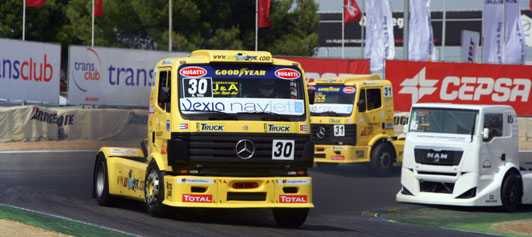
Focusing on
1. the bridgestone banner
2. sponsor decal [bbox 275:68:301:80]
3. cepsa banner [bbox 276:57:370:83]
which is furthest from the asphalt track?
cepsa banner [bbox 276:57:370:83]

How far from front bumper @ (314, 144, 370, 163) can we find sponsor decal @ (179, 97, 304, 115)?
10787mm

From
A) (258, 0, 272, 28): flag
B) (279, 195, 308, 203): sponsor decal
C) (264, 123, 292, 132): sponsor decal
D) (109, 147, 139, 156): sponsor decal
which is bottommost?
(279, 195, 308, 203): sponsor decal

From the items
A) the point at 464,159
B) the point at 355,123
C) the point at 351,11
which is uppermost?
the point at 351,11

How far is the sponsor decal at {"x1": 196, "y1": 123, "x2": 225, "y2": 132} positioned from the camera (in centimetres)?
1225

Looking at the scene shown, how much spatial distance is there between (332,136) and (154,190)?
37.3ft

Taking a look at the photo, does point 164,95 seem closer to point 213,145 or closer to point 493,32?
point 213,145

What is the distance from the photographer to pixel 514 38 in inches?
1625

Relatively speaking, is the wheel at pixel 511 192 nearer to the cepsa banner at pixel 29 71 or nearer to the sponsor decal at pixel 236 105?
the sponsor decal at pixel 236 105

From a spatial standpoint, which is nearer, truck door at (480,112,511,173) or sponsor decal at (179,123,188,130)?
sponsor decal at (179,123,188,130)

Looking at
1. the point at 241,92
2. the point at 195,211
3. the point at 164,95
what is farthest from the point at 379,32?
the point at 164,95

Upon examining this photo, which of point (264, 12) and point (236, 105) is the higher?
point (264, 12)

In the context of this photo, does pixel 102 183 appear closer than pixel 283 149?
No

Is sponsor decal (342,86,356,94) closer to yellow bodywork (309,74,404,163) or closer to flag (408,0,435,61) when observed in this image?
yellow bodywork (309,74,404,163)

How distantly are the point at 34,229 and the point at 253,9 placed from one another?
42539 millimetres
